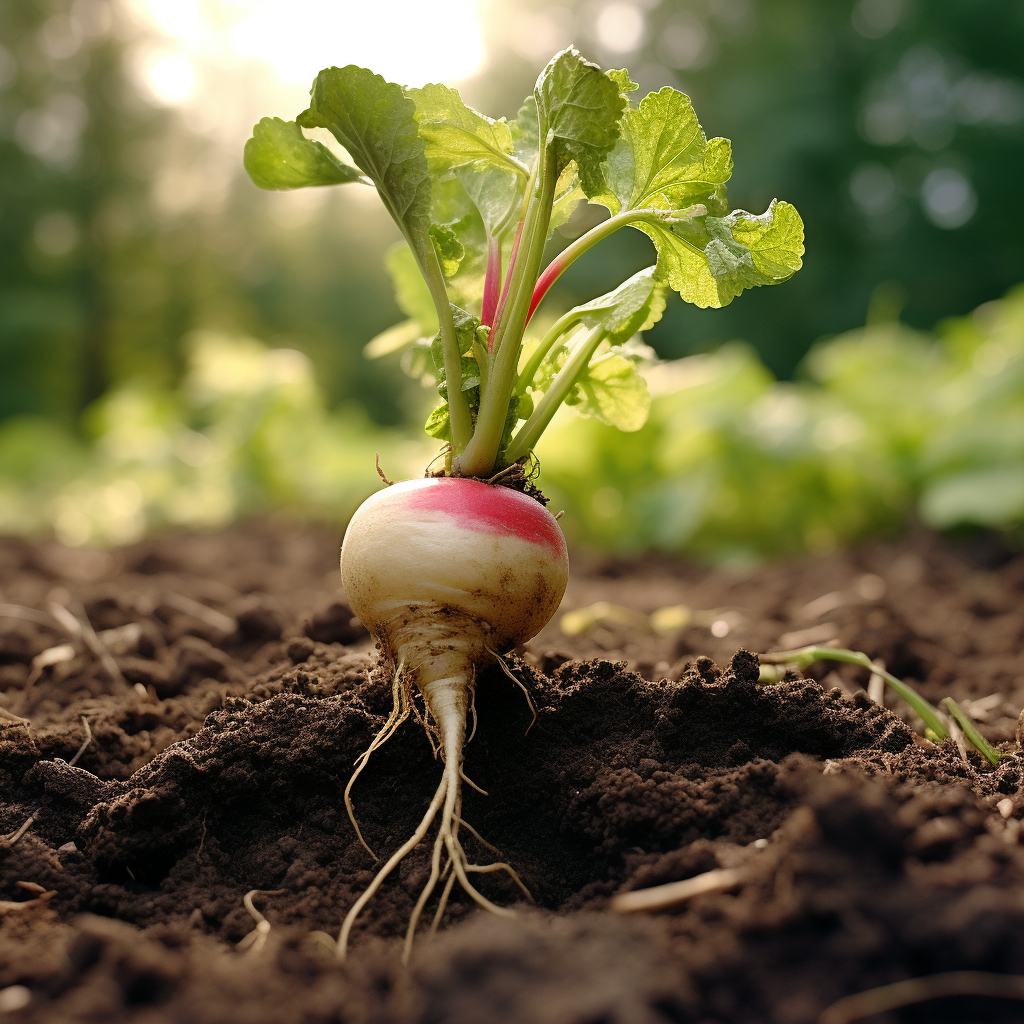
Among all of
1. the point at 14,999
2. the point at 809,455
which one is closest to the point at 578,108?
the point at 14,999

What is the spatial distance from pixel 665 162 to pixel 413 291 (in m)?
0.67

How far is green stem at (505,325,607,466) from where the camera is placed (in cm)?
165

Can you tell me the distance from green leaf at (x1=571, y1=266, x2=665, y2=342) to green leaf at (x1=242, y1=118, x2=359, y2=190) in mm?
532

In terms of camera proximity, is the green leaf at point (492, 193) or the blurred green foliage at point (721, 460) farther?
the blurred green foliage at point (721, 460)

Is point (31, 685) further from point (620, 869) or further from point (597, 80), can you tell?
point (597, 80)

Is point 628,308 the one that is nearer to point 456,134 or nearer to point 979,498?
point 456,134

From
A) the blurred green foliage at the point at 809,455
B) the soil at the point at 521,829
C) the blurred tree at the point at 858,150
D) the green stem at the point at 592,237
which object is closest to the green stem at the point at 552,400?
the green stem at the point at 592,237

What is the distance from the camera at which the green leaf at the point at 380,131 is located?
1408 millimetres

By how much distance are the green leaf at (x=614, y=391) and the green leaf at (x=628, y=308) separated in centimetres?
9

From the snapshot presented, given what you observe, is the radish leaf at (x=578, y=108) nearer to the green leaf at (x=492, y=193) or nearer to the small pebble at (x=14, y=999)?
the green leaf at (x=492, y=193)

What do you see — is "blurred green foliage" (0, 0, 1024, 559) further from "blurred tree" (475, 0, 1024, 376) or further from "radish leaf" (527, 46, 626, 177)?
"radish leaf" (527, 46, 626, 177)

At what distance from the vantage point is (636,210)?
60.6 inches

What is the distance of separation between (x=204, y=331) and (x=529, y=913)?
14118mm

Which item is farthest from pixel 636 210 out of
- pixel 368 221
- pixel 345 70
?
pixel 368 221
